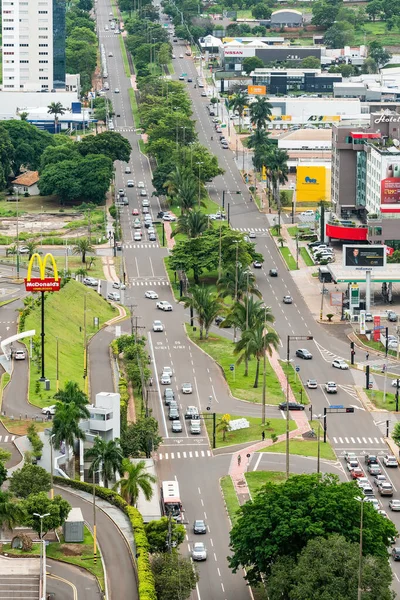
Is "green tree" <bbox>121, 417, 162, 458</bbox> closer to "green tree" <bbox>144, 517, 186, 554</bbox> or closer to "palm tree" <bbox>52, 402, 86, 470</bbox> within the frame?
"palm tree" <bbox>52, 402, 86, 470</bbox>

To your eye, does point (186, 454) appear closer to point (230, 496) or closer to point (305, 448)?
point (305, 448)

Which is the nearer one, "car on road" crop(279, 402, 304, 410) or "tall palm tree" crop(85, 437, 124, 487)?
"tall palm tree" crop(85, 437, 124, 487)

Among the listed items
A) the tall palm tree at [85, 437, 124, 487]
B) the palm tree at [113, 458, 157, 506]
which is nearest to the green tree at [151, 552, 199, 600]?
the palm tree at [113, 458, 157, 506]

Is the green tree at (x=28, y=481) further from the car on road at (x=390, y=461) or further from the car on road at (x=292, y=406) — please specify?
the car on road at (x=292, y=406)

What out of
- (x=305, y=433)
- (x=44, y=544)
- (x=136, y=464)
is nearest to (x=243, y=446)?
(x=305, y=433)

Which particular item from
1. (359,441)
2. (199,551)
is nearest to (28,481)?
(199,551)

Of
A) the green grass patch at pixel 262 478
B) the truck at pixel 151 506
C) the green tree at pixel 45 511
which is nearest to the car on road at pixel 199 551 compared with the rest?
the truck at pixel 151 506

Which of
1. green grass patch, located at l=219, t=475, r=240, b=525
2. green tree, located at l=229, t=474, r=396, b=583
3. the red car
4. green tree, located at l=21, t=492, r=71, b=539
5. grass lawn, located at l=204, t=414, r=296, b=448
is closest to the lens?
green tree, located at l=229, t=474, r=396, b=583
